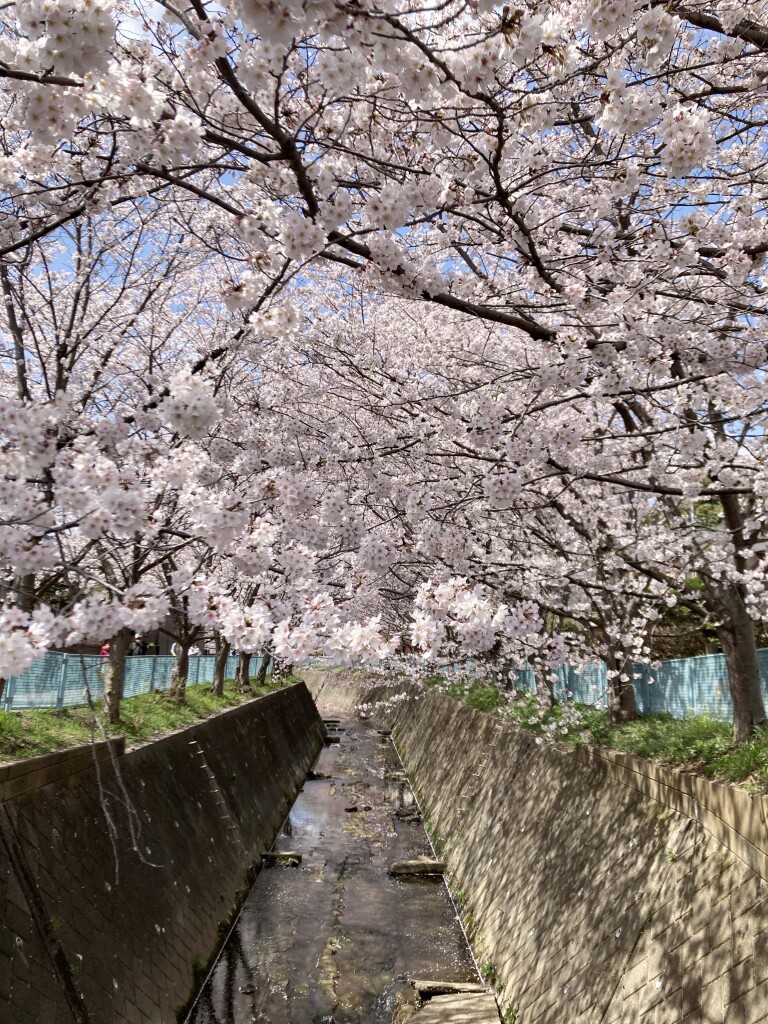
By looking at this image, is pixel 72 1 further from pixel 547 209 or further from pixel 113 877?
pixel 113 877

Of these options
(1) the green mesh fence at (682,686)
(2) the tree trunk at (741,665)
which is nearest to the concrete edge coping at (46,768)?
(2) the tree trunk at (741,665)

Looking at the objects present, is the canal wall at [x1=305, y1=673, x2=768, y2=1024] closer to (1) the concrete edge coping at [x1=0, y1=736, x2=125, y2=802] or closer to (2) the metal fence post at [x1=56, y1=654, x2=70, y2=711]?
(1) the concrete edge coping at [x1=0, y1=736, x2=125, y2=802]

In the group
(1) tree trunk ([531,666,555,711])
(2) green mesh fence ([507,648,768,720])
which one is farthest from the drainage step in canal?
(1) tree trunk ([531,666,555,711])

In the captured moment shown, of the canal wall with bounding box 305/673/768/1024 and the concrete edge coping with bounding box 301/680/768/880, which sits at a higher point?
the concrete edge coping with bounding box 301/680/768/880

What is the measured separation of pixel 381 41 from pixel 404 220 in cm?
129

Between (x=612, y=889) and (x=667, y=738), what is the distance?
2.22 metres

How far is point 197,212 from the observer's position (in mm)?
9008

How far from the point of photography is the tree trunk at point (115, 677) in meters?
11.2

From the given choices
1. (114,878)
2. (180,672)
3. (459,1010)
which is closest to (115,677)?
(114,878)

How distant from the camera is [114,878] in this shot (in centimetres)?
733

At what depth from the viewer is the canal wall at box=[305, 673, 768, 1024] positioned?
4.79 metres

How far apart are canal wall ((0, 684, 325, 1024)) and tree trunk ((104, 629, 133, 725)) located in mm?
1036

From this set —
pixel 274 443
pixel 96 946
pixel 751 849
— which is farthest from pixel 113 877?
pixel 751 849

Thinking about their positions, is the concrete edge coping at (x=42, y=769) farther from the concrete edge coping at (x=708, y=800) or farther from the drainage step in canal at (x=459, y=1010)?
the drainage step in canal at (x=459, y=1010)
